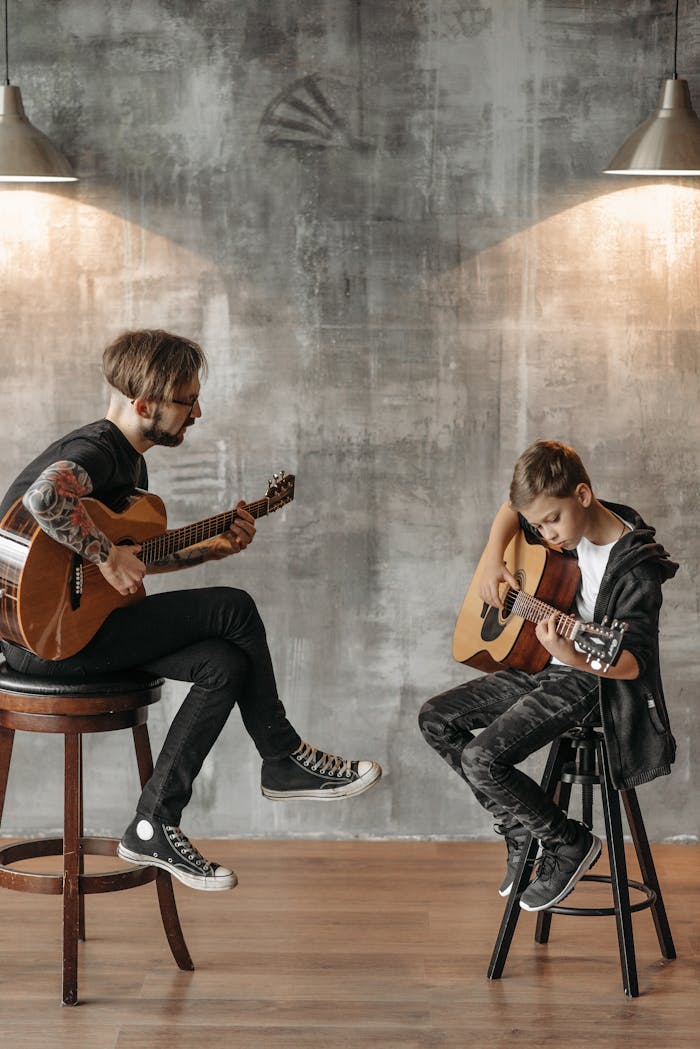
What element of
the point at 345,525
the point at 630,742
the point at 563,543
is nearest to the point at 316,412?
the point at 345,525

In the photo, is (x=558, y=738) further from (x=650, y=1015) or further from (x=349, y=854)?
(x=349, y=854)

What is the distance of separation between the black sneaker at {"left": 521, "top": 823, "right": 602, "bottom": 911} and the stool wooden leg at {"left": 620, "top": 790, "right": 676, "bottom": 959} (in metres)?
0.14

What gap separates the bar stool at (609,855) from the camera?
110 inches

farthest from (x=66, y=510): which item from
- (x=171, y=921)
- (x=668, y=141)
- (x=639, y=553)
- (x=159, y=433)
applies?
(x=668, y=141)

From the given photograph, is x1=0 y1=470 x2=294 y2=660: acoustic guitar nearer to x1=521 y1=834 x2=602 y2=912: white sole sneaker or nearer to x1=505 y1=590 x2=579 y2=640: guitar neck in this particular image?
x1=505 y1=590 x2=579 y2=640: guitar neck

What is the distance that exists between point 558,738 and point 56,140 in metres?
2.37

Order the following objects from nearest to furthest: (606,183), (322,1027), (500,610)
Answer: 1. (322,1027)
2. (500,610)
3. (606,183)

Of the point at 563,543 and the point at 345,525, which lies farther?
the point at 345,525

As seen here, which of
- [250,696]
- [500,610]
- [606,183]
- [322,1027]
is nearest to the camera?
[322,1027]

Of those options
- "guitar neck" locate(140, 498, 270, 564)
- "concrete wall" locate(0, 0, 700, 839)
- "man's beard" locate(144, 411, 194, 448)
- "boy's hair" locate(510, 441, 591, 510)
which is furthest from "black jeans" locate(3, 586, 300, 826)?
"concrete wall" locate(0, 0, 700, 839)

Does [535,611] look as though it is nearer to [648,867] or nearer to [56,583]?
[648,867]

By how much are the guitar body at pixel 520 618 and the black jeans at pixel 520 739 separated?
0.08m

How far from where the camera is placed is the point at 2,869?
281 cm

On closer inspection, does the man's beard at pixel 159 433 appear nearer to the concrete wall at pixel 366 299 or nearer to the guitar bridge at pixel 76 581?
the guitar bridge at pixel 76 581
